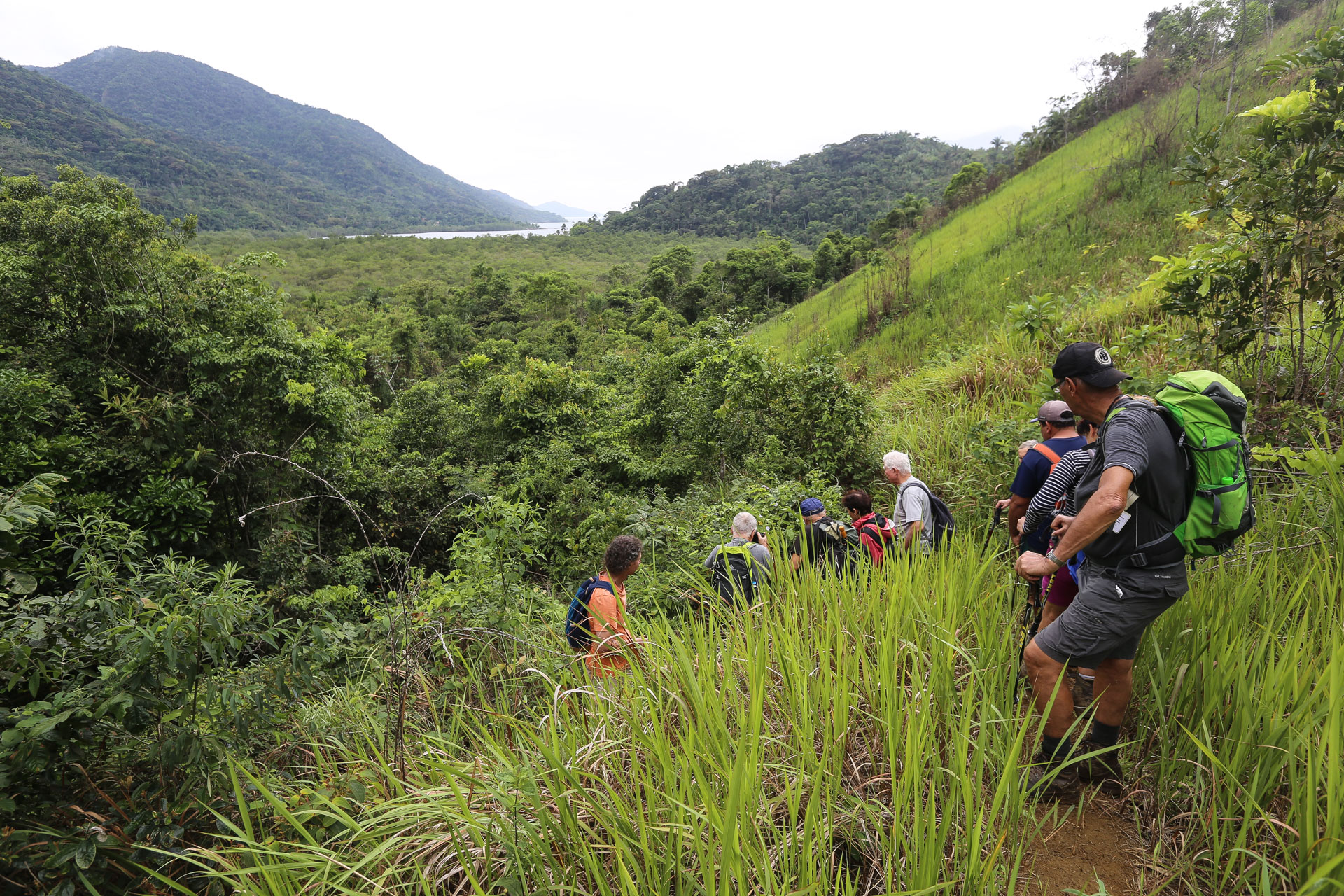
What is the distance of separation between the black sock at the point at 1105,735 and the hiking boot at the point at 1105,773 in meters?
0.02

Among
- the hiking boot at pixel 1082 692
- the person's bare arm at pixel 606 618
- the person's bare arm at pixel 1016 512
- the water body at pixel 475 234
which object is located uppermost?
the water body at pixel 475 234

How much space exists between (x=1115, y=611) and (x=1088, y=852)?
0.69 m

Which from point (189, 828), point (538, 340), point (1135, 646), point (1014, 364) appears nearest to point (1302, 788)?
point (1135, 646)

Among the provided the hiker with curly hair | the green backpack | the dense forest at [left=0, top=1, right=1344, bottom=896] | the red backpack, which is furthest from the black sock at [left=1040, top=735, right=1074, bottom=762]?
the hiker with curly hair

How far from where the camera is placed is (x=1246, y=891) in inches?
51.9

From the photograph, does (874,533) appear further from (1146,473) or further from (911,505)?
(1146,473)

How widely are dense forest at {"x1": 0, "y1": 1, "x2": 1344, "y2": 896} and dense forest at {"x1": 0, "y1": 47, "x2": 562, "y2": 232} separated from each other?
264 inches

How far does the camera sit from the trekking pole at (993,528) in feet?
9.83

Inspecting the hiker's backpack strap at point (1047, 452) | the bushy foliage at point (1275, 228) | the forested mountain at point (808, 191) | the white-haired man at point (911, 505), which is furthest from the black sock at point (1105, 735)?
the forested mountain at point (808, 191)

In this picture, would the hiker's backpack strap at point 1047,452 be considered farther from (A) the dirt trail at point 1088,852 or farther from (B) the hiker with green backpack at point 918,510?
(A) the dirt trail at point 1088,852

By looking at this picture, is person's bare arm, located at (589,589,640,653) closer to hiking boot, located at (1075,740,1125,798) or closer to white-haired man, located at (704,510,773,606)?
white-haired man, located at (704,510,773,606)

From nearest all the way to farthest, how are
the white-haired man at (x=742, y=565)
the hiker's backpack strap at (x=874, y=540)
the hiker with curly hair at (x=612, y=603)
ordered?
1. the hiker with curly hair at (x=612, y=603)
2. the white-haired man at (x=742, y=565)
3. the hiker's backpack strap at (x=874, y=540)

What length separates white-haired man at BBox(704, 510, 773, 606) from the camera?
7.91 feet

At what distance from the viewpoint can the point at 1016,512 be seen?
9.78 ft
